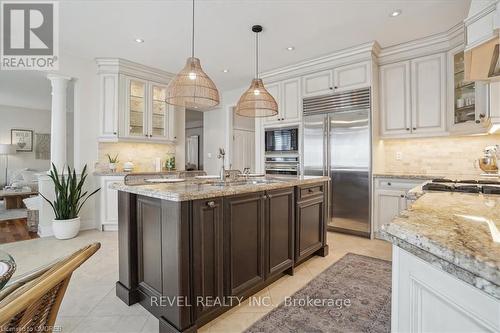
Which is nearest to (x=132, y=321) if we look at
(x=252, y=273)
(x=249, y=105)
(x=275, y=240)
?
(x=252, y=273)

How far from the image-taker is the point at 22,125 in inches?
288

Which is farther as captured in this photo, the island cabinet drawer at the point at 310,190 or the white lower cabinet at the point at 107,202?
the white lower cabinet at the point at 107,202

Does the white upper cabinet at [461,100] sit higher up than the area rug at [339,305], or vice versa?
the white upper cabinet at [461,100]

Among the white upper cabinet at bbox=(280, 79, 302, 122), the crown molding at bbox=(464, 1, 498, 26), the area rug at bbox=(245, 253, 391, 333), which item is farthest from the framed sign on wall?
the crown molding at bbox=(464, 1, 498, 26)

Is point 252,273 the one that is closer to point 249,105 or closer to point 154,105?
point 249,105

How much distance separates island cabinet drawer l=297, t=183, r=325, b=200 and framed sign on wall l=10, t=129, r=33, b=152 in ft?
27.9

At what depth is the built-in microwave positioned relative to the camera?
432 cm

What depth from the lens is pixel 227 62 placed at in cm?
428

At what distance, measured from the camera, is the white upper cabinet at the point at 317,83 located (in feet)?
12.9

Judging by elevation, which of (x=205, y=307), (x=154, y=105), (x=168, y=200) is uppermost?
(x=154, y=105)

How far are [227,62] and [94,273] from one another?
355 centimetres

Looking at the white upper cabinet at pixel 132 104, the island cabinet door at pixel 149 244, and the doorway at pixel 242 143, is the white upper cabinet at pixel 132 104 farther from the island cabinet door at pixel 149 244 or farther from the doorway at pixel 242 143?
the island cabinet door at pixel 149 244

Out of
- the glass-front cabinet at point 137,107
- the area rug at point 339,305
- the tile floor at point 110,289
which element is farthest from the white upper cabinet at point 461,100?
the glass-front cabinet at point 137,107

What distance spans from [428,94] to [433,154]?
0.86m
